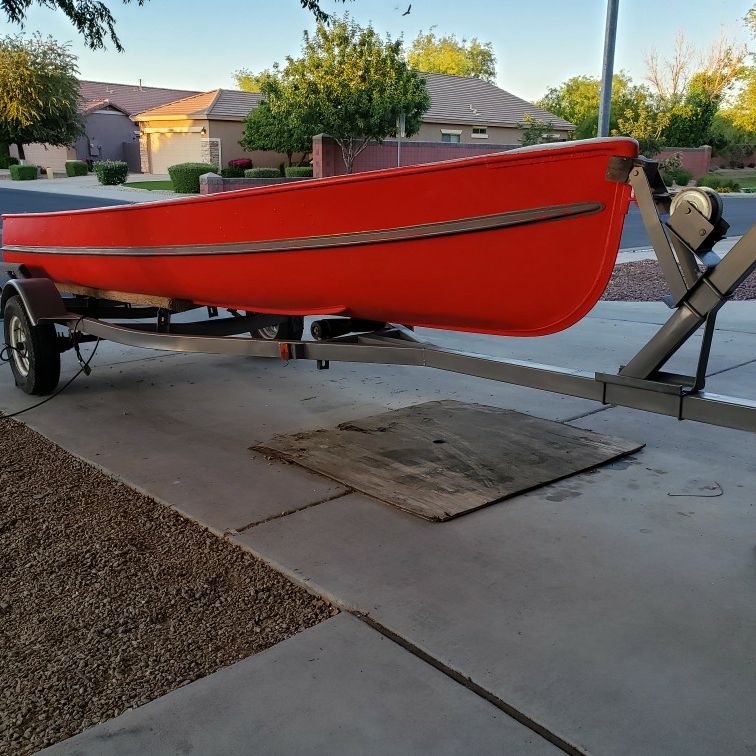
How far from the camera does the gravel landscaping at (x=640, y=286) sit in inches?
376

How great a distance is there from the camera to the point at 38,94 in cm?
4538

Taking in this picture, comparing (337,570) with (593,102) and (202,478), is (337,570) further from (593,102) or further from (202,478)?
(593,102)

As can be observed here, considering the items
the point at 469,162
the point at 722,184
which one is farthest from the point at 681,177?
the point at 469,162

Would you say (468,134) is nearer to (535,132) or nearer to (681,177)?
(535,132)

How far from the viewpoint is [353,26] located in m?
31.1

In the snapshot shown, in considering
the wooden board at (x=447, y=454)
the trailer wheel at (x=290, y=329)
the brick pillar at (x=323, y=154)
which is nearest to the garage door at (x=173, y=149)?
the brick pillar at (x=323, y=154)

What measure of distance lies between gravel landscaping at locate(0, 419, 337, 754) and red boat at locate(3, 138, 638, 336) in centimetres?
129

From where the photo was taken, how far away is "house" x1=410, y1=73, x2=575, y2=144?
40.0 m

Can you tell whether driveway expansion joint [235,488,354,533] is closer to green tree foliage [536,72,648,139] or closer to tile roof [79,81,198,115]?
green tree foliage [536,72,648,139]

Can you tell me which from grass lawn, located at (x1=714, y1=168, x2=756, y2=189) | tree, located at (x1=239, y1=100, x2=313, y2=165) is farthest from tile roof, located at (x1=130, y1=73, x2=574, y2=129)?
grass lawn, located at (x1=714, y1=168, x2=756, y2=189)

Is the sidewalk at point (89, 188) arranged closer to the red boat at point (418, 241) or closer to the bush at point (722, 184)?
the bush at point (722, 184)

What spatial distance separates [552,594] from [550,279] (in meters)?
1.19

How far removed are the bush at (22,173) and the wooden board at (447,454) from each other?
4197cm

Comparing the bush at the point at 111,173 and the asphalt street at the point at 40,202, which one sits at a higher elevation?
the bush at the point at 111,173
